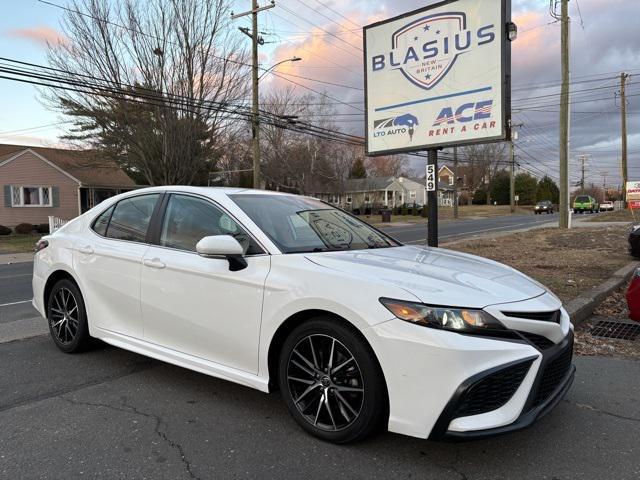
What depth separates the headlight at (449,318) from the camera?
2.71 metres

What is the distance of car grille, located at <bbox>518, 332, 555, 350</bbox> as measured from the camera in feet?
9.43

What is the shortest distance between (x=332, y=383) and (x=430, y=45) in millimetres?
6839

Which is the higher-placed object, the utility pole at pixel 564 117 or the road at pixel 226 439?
the utility pole at pixel 564 117

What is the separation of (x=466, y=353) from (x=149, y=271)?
2.51 metres

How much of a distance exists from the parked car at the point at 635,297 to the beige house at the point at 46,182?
27.3 metres

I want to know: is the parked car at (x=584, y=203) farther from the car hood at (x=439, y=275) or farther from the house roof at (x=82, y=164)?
the car hood at (x=439, y=275)

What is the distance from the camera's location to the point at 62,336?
194 inches

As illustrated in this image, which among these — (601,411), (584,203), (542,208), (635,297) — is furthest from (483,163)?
(601,411)

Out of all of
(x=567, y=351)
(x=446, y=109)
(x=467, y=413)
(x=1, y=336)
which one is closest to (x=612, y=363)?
(x=567, y=351)

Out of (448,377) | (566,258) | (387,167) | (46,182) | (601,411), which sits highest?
(387,167)

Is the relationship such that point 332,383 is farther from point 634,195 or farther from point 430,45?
point 634,195

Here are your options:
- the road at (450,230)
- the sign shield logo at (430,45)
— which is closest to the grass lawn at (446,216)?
the road at (450,230)

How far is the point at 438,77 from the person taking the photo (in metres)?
8.28

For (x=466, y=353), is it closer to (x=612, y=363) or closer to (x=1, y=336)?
(x=612, y=363)
